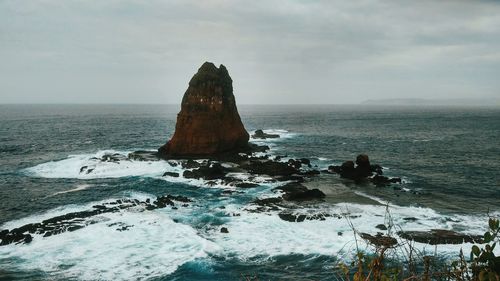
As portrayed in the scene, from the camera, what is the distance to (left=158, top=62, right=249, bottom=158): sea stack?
48656 millimetres

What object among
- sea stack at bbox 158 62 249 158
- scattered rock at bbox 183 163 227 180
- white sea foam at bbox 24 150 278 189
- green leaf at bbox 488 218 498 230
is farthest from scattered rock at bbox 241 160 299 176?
green leaf at bbox 488 218 498 230

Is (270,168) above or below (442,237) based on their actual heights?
above

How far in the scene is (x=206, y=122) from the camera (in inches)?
1913

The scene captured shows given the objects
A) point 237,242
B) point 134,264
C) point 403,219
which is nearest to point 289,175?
point 403,219

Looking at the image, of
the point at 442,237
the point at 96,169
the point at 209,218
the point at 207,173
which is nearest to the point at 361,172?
the point at 207,173

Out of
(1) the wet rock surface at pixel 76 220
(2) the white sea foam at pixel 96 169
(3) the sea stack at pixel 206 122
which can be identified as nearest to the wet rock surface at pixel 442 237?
(1) the wet rock surface at pixel 76 220

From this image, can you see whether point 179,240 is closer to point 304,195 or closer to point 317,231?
point 317,231

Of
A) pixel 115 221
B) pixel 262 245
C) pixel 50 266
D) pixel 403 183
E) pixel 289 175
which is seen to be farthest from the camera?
pixel 289 175

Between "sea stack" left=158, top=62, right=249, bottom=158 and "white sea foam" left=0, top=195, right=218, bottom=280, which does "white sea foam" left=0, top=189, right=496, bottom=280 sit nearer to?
"white sea foam" left=0, top=195, right=218, bottom=280

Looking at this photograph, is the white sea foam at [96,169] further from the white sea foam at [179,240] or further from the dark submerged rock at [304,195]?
the dark submerged rock at [304,195]

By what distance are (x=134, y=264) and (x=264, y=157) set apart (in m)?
29.9

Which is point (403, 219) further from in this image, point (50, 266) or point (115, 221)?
point (50, 266)

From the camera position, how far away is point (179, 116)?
1953 inches

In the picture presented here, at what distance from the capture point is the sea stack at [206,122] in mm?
48656
